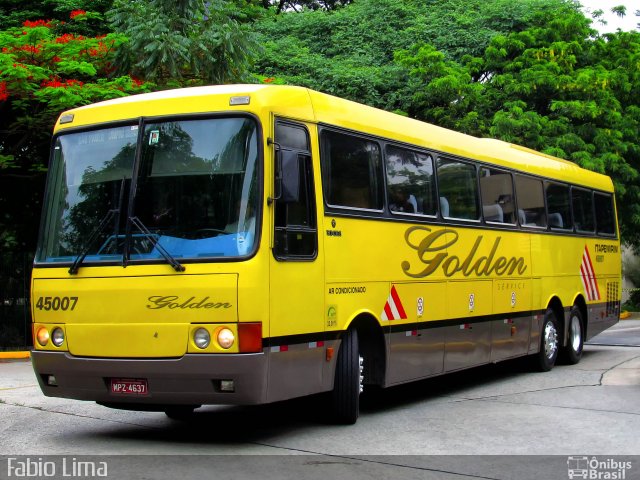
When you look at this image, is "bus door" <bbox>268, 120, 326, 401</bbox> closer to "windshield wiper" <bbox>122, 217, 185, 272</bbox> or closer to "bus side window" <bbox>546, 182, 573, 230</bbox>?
"windshield wiper" <bbox>122, 217, 185, 272</bbox>

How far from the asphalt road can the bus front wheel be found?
1769 mm

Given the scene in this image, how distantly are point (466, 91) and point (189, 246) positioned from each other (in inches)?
772

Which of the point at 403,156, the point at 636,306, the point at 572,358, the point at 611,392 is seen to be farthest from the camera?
the point at 636,306

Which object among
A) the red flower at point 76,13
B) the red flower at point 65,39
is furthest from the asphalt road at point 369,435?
the red flower at point 76,13

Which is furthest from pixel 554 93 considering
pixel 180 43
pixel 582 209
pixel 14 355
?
pixel 14 355

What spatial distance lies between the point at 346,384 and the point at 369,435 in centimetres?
60

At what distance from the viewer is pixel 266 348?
779cm

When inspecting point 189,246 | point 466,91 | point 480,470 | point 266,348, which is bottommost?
point 480,470

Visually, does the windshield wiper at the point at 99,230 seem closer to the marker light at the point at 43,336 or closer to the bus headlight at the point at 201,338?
the marker light at the point at 43,336

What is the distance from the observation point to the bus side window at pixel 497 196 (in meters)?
12.7

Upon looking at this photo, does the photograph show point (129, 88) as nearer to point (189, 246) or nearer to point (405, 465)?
point (189, 246)

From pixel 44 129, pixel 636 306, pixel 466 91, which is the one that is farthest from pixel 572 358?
pixel 636 306

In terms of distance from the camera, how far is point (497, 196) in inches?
515

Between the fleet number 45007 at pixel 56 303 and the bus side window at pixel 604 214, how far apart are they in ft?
38.1
